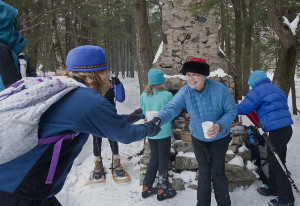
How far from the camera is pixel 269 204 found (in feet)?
11.7

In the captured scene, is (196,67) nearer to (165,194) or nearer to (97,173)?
(165,194)

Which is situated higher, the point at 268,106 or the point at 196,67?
the point at 196,67

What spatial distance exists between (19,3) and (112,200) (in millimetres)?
9152

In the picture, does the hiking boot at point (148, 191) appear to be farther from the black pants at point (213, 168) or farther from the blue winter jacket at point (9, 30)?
the blue winter jacket at point (9, 30)

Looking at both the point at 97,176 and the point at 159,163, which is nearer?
the point at 159,163

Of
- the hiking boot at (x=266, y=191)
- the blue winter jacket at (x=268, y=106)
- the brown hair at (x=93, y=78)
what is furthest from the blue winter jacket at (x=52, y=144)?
the hiking boot at (x=266, y=191)

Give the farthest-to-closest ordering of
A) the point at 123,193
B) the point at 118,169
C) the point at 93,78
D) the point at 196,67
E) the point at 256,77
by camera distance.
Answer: the point at 118,169 < the point at 123,193 < the point at 256,77 < the point at 196,67 < the point at 93,78

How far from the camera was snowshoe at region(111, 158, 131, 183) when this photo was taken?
4.41 meters

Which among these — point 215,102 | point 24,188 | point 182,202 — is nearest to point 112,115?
point 24,188

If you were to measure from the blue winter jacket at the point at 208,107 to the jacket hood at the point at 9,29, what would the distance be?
6.28 ft

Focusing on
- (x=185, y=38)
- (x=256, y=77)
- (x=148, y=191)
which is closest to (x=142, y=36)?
(x=185, y=38)

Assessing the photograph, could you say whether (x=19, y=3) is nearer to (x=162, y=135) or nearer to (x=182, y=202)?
(x=162, y=135)

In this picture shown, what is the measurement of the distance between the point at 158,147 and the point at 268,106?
1910 mm

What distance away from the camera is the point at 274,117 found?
3.42m
